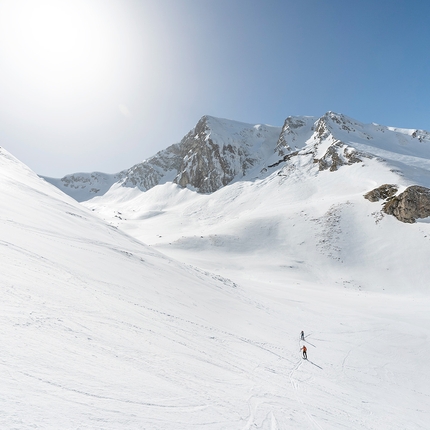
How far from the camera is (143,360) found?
26.9 ft

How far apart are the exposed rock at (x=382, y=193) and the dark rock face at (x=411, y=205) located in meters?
2.68

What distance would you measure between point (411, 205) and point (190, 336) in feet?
159

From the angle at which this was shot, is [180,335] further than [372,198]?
No

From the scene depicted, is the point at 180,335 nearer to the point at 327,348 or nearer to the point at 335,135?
the point at 327,348

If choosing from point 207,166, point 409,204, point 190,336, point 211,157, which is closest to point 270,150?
point 211,157

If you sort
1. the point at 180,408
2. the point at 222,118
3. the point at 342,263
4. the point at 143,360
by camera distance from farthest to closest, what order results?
the point at 222,118, the point at 342,263, the point at 143,360, the point at 180,408

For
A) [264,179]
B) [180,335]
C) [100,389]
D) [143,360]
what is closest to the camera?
[100,389]

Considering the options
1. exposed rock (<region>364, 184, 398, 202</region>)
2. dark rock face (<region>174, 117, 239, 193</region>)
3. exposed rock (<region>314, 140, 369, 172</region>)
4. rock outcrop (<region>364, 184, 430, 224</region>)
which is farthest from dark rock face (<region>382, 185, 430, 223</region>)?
dark rock face (<region>174, 117, 239, 193</region>)

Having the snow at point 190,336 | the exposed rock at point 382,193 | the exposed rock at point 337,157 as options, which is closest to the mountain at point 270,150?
the exposed rock at point 337,157

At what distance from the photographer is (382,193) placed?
159 ft

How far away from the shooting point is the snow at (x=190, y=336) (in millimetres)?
5945

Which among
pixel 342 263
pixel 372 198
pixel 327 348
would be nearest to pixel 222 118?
pixel 372 198

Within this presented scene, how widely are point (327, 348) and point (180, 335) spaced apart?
11860 millimetres

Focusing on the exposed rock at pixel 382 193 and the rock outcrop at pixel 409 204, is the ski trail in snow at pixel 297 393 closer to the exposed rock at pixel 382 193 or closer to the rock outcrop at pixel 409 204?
the rock outcrop at pixel 409 204
